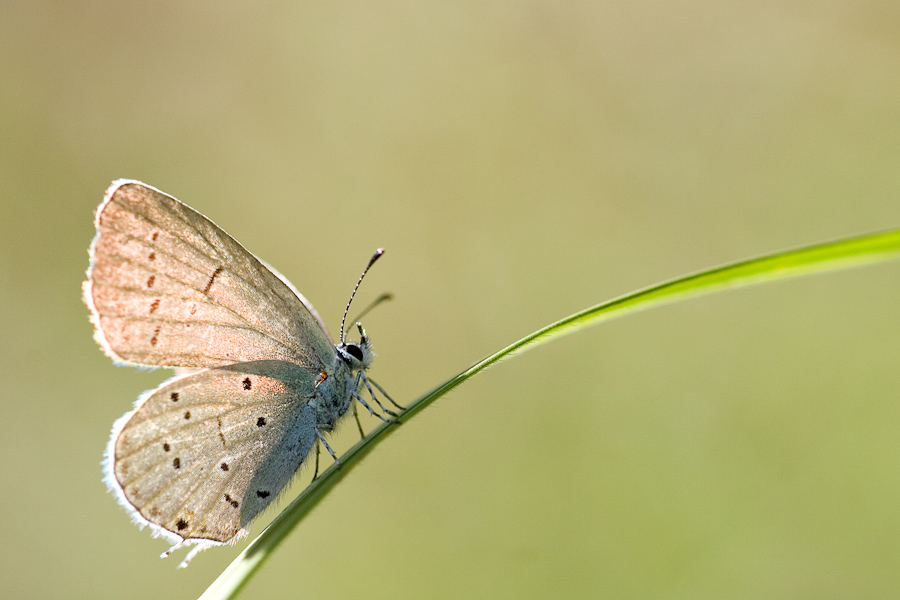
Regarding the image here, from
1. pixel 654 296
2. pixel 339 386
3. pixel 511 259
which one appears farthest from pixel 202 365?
pixel 511 259

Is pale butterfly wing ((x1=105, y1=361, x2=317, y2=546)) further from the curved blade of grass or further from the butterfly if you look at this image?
the curved blade of grass

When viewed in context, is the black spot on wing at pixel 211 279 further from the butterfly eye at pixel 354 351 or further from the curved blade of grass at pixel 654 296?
the curved blade of grass at pixel 654 296

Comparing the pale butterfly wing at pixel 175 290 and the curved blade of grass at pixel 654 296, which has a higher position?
the pale butterfly wing at pixel 175 290

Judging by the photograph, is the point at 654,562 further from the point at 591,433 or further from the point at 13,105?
the point at 13,105

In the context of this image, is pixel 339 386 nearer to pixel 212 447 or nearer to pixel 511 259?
pixel 212 447

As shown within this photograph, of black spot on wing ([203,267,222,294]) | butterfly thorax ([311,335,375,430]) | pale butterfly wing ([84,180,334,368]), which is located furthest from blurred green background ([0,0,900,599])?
black spot on wing ([203,267,222,294])

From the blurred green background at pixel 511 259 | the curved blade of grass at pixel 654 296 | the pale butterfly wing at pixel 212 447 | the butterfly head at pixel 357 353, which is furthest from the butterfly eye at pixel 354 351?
the blurred green background at pixel 511 259
